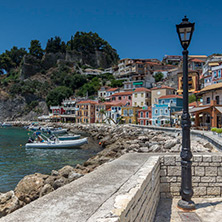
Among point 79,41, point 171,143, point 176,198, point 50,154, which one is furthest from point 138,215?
point 79,41

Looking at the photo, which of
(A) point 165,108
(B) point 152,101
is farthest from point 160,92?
(A) point 165,108

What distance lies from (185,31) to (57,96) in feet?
259

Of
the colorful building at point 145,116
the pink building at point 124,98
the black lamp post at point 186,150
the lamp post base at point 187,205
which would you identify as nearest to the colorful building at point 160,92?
the colorful building at point 145,116

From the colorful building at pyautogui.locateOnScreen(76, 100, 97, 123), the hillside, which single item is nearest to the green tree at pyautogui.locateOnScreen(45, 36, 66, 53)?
the hillside

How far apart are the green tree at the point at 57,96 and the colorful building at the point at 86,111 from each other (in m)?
14.6

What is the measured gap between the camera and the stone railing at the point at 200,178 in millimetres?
6812

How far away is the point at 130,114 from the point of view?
2072 inches

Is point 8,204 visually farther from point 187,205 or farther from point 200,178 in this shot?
point 200,178

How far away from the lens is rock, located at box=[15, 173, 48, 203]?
7719 mm

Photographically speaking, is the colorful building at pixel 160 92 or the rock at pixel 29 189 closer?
the rock at pixel 29 189

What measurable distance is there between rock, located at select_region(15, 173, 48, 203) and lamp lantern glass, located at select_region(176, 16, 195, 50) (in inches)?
285

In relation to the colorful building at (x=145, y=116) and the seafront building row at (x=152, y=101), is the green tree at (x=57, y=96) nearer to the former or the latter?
the seafront building row at (x=152, y=101)

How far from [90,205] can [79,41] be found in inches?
4128

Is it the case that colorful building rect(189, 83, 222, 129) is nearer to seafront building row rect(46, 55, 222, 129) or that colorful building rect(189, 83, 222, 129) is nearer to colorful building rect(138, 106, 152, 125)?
seafront building row rect(46, 55, 222, 129)
